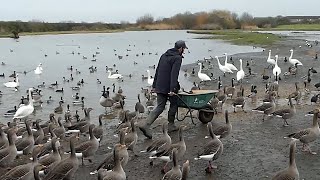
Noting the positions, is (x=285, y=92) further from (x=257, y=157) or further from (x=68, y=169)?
(x=68, y=169)

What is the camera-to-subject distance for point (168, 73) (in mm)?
13594

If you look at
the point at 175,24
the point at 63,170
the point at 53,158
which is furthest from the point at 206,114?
the point at 175,24

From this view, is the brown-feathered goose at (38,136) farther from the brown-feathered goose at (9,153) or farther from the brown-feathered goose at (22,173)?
the brown-feathered goose at (22,173)

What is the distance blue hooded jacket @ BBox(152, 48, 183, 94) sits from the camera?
43.5 feet

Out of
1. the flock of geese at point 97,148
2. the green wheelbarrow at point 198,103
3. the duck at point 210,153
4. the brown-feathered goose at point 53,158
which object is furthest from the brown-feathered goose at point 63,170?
the green wheelbarrow at point 198,103

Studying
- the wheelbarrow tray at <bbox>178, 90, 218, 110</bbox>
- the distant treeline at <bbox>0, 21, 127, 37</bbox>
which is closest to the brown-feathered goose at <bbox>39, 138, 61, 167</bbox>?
the wheelbarrow tray at <bbox>178, 90, 218, 110</bbox>

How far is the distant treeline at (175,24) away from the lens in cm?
11050

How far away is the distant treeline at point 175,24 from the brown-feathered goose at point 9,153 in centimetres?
9246

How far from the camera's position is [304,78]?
28.4 metres

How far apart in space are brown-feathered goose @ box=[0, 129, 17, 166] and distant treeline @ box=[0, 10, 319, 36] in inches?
3640

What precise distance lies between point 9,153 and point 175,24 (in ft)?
413

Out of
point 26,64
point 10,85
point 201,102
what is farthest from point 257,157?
point 26,64

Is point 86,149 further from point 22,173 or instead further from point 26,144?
point 22,173

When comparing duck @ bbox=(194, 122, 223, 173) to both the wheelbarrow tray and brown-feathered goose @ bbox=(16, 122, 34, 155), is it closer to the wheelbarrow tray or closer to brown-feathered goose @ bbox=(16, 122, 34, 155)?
the wheelbarrow tray
